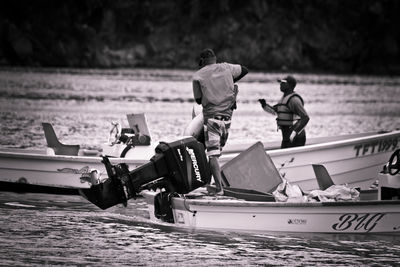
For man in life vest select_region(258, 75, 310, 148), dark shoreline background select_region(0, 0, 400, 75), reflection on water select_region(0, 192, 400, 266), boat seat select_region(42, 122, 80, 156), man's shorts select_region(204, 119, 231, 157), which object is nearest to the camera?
reflection on water select_region(0, 192, 400, 266)

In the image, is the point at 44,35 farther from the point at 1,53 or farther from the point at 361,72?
the point at 361,72

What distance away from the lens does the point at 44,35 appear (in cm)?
13800

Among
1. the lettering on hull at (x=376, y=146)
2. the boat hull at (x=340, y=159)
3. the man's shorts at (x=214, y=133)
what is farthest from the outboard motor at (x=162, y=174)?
the lettering on hull at (x=376, y=146)

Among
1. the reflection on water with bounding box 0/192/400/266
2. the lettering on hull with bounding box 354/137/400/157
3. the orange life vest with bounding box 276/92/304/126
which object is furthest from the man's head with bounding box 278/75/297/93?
the reflection on water with bounding box 0/192/400/266

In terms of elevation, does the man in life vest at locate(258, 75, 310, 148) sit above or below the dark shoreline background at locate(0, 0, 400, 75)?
below

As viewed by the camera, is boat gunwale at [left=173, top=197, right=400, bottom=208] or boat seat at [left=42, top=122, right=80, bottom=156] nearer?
boat gunwale at [left=173, top=197, right=400, bottom=208]

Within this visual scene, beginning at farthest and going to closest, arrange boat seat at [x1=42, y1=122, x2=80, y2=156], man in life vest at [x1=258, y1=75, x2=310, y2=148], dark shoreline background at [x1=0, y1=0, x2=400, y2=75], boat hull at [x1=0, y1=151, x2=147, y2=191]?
dark shoreline background at [x1=0, y1=0, x2=400, y2=75], boat seat at [x1=42, y1=122, x2=80, y2=156], man in life vest at [x1=258, y1=75, x2=310, y2=148], boat hull at [x1=0, y1=151, x2=147, y2=191]

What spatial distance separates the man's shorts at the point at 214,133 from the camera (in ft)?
46.4

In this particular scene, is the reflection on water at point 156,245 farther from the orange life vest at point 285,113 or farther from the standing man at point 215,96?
the orange life vest at point 285,113

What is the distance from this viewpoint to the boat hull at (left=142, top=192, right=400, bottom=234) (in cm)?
1348

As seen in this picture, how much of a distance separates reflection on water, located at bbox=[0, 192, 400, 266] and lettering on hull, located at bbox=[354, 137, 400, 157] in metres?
4.88

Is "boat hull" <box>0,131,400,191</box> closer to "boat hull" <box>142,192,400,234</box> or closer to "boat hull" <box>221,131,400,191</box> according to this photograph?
"boat hull" <box>221,131,400,191</box>

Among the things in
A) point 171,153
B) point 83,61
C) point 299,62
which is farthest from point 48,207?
point 299,62

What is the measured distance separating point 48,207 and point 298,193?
4073 mm
